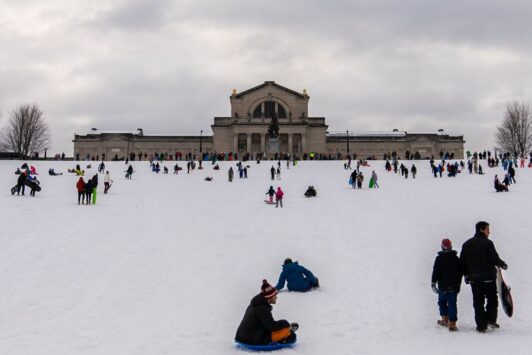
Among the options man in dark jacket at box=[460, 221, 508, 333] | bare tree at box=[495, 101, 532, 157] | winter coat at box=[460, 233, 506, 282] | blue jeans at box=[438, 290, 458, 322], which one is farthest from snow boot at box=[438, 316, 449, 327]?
bare tree at box=[495, 101, 532, 157]

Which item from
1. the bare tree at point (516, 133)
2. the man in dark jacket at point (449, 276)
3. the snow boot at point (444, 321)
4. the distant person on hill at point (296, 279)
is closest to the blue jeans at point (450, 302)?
the man in dark jacket at point (449, 276)

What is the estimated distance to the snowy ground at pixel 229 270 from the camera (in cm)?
891

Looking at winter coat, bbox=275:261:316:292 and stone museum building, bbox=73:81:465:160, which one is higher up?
stone museum building, bbox=73:81:465:160

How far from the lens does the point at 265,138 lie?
8825 centimetres

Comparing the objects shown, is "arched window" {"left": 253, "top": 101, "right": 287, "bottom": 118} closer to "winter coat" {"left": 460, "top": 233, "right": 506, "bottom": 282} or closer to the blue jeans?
the blue jeans

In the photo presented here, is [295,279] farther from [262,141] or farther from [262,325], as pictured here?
[262,141]

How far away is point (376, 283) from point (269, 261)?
136 inches

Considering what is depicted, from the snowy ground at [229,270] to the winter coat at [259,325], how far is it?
14.1 inches

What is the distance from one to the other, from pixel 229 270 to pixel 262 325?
5.63 meters

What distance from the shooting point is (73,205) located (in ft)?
82.6

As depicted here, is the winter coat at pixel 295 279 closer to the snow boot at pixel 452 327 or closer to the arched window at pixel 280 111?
the snow boot at pixel 452 327

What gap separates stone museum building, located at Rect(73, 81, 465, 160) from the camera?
89312 mm

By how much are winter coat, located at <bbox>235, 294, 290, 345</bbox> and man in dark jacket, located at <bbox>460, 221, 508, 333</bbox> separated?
3.03m

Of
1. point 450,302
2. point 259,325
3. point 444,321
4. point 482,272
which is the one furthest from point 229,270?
point 482,272
